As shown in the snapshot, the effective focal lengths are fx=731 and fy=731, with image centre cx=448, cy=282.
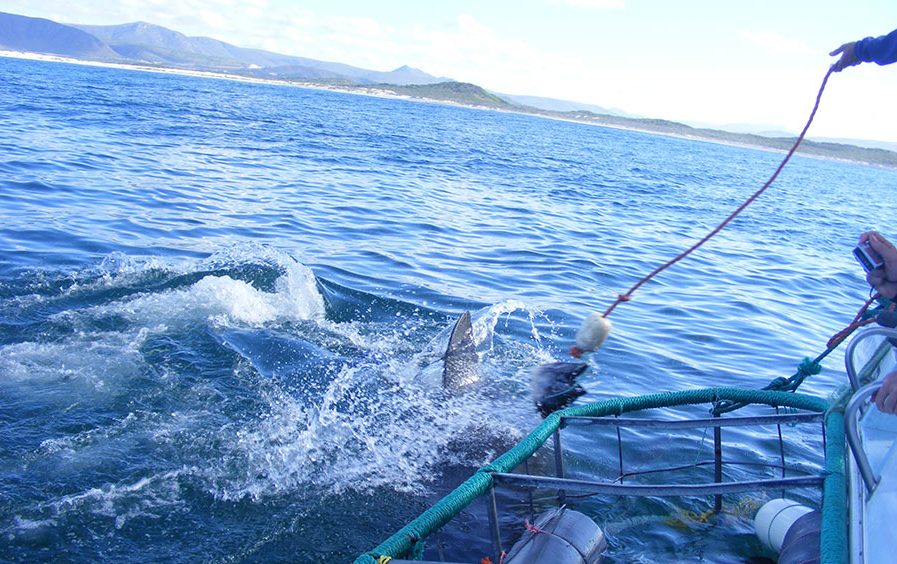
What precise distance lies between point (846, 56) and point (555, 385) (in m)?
3.11

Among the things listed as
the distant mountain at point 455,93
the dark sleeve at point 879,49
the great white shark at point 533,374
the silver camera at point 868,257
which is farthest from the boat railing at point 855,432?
the distant mountain at point 455,93

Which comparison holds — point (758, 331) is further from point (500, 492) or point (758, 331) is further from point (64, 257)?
point (64, 257)

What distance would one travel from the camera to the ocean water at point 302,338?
17.3 ft

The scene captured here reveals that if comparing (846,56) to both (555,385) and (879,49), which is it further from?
(555,385)

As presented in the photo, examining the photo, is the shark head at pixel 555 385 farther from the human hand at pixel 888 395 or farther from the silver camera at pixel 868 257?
the human hand at pixel 888 395

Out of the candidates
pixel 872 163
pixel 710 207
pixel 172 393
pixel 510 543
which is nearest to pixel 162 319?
pixel 172 393

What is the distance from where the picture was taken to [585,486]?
13.4 feet

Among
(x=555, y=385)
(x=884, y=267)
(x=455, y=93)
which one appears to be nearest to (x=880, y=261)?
(x=884, y=267)

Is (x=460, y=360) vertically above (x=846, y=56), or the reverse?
(x=846, y=56)

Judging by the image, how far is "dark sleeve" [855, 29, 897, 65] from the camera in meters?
4.25

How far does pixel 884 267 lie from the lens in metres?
4.04

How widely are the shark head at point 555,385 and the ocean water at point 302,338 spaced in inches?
29.3

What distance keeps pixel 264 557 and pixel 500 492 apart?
194cm

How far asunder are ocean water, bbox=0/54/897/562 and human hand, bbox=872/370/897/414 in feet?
8.70
